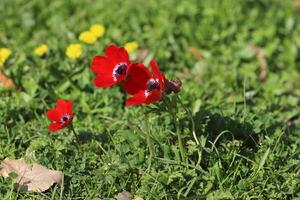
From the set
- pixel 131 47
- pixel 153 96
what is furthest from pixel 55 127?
pixel 131 47

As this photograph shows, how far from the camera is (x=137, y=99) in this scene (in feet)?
9.23

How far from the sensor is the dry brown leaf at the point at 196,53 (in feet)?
15.3

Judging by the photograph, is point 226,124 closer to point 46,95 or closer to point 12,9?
point 46,95

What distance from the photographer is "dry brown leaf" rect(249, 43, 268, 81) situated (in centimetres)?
454

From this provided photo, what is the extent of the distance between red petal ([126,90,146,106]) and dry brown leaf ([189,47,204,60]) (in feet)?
5.96

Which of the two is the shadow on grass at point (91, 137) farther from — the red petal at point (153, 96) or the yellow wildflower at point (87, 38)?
the yellow wildflower at point (87, 38)

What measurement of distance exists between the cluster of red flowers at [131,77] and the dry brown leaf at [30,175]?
51cm

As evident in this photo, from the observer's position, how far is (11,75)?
3.99 m

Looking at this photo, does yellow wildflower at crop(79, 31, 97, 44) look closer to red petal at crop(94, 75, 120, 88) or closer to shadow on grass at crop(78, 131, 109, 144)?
shadow on grass at crop(78, 131, 109, 144)

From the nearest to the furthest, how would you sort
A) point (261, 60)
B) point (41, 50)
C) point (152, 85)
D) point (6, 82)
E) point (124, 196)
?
point (152, 85) < point (124, 196) < point (6, 82) < point (41, 50) < point (261, 60)

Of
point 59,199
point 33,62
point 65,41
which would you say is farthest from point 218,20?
point 59,199

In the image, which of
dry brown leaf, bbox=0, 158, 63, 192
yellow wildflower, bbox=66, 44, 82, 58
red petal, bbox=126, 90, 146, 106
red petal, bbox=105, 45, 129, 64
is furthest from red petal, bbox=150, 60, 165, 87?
yellow wildflower, bbox=66, 44, 82, 58

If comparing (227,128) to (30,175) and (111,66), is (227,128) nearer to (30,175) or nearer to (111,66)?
(111,66)

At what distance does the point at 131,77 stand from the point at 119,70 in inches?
4.7
